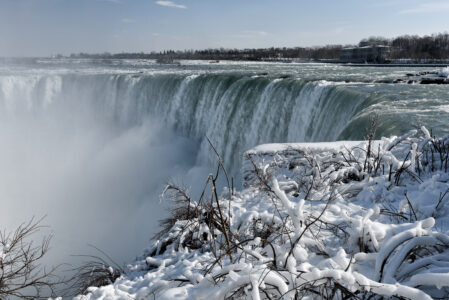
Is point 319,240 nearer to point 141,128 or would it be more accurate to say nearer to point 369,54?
point 141,128

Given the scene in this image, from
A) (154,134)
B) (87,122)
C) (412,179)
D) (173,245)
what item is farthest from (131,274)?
(87,122)

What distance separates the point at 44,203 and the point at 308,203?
60.4ft

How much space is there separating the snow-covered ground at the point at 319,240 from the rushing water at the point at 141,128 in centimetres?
356

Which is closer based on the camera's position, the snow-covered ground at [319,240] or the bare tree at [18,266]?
the snow-covered ground at [319,240]

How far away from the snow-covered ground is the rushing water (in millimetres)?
3555

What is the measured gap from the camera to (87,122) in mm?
27172

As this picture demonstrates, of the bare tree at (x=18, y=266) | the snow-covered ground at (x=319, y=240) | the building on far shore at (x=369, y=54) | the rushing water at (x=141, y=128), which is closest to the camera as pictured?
the snow-covered ground at (x=319, y=240)

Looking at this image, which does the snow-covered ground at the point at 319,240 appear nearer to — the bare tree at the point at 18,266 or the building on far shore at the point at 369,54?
the bare tree at the point at 18,266

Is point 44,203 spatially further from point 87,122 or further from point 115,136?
point 87,122

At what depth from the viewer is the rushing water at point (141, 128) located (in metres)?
11.6

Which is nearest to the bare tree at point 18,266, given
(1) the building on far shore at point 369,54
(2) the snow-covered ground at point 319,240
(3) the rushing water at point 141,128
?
(2) the snow-covered ground at point 319,240

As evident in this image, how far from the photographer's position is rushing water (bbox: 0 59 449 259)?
11559 mm

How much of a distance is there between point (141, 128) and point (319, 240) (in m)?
21.4

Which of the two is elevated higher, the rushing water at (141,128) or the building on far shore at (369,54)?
the building on far shore at (369,54)
